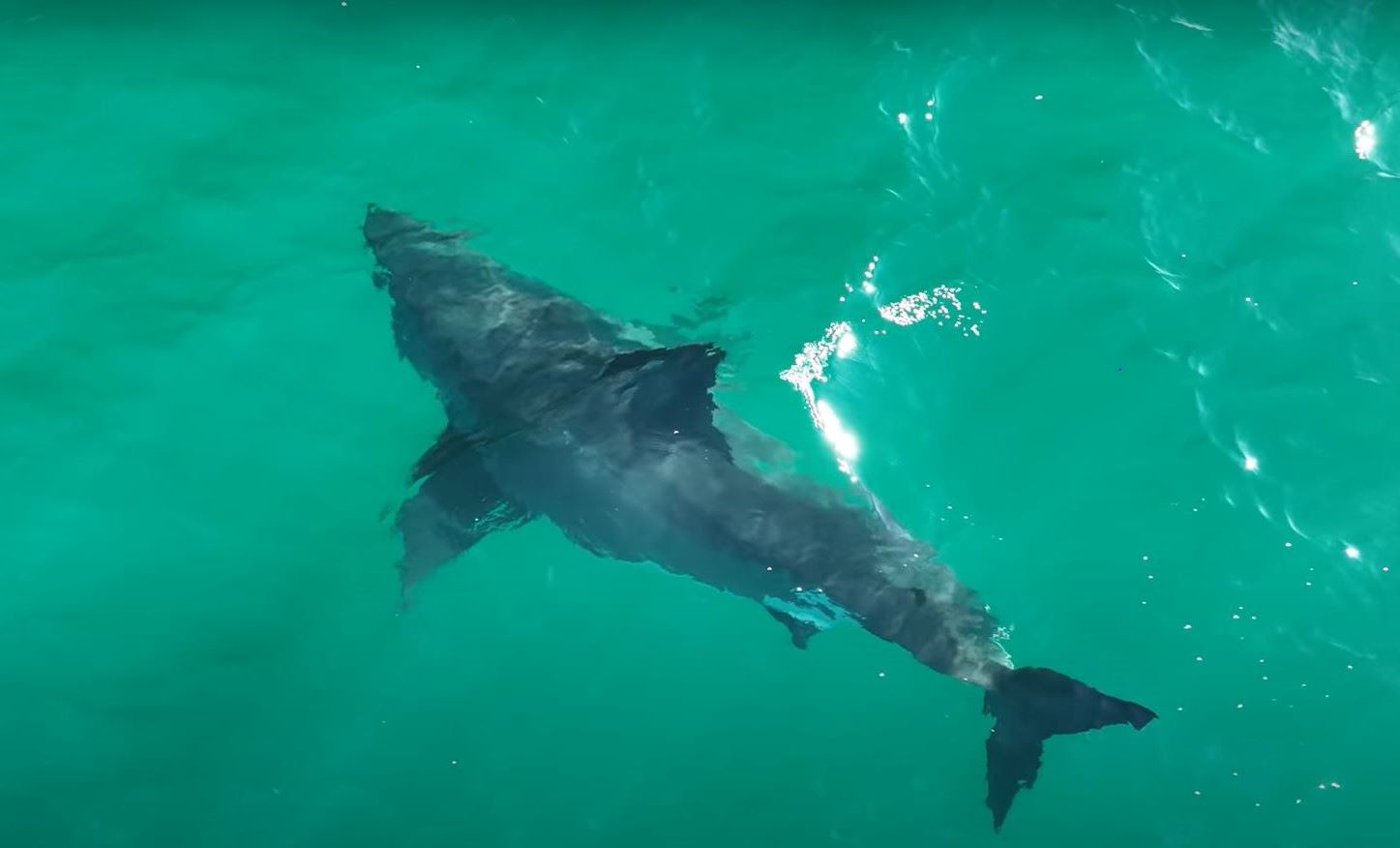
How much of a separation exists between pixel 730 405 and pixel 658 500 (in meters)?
1.54

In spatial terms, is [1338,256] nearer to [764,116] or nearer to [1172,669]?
[1172,669]

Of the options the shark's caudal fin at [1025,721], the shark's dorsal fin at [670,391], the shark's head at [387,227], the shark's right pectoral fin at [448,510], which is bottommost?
the shark's caudal fin at [1025,721]

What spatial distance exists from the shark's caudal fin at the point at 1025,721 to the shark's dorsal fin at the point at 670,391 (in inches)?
119

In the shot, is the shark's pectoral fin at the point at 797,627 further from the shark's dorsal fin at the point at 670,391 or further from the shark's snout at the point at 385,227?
the shark's snout at the point at 385,227

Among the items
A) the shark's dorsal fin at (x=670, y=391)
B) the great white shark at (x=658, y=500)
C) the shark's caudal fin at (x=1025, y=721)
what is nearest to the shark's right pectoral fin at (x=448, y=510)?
the great white shark at (x=658, y=500)

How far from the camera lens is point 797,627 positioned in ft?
29.2

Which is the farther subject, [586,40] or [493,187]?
[586,40]

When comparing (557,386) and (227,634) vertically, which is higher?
(557,386)

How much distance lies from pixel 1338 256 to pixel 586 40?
8623 millimetres

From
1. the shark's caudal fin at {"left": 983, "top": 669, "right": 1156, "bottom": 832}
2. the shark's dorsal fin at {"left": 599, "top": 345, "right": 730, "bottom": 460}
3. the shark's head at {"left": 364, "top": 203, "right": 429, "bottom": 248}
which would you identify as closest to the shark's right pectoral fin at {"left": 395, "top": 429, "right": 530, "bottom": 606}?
the shark's dorsal fin at {"left": 599, "top": 345, "right": 730, "bottom": 460}

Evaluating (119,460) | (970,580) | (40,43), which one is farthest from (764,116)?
(40,43)

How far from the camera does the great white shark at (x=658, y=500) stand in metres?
8.34

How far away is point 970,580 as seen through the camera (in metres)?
8.99

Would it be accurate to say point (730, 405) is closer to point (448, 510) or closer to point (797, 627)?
point (797, 627)
